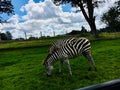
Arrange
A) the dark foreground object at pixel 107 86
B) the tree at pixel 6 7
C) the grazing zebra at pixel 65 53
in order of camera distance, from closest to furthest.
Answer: the dark foreground object at pixel 107 86, the grazing zebra at pixel 65 53, the tree at pixel 6 7

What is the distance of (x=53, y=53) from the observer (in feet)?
54.3

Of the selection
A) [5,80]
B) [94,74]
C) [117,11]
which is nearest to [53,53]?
[94,74]

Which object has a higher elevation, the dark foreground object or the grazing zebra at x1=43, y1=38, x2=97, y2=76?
the dark foreground object

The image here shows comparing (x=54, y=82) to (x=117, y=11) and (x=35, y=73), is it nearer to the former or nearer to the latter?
(x=35, y=73)

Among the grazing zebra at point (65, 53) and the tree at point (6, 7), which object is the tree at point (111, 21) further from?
the grazing zebra at point (65, 53)

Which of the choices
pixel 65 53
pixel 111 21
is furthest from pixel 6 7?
pixel 111 21

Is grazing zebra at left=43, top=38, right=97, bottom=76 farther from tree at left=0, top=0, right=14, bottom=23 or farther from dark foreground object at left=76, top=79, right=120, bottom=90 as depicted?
tree at left=0, top=0, right=14, bottom=23

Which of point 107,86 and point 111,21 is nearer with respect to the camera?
point 107,86

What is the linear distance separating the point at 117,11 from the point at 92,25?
42.6 m

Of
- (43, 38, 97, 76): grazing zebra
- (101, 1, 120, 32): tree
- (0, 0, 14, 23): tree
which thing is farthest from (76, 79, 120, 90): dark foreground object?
(101, 1, 120, 32): tree

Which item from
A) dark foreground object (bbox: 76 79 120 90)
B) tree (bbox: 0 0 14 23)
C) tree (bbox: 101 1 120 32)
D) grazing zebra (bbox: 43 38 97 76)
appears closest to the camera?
dark foreground object (bbox: 76 79 120 90)

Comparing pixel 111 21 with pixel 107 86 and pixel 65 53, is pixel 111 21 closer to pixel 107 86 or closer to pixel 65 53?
pixel 65 53

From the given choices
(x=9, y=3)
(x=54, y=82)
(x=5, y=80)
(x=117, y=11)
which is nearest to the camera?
(x=54, y=82)

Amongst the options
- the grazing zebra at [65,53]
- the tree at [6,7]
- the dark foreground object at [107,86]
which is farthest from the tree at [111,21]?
the dark foreground object at [107,86]
